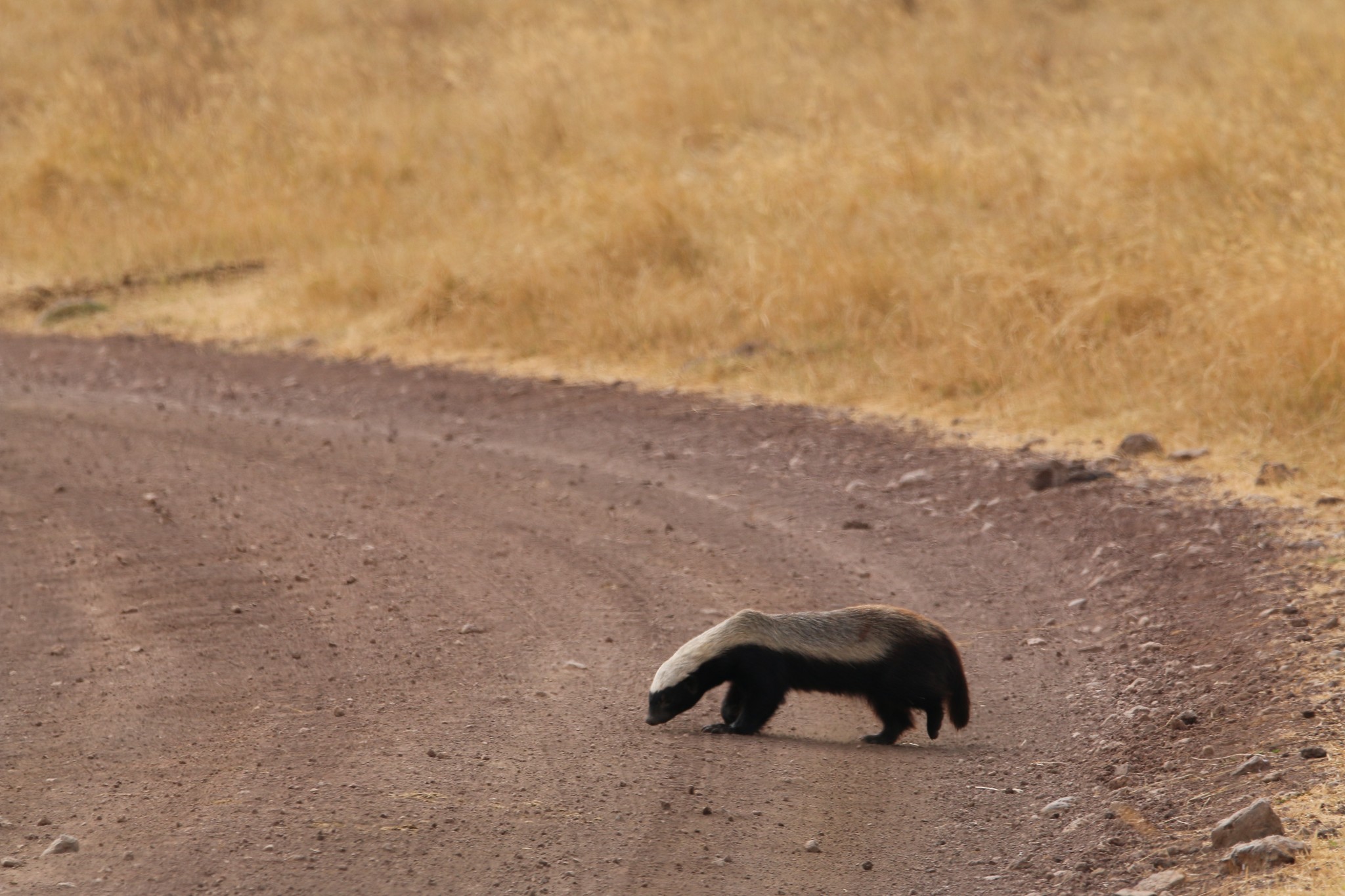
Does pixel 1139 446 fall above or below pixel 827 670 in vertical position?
below

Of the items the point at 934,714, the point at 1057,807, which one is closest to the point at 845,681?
the point at 934,714

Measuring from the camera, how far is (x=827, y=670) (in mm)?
4809

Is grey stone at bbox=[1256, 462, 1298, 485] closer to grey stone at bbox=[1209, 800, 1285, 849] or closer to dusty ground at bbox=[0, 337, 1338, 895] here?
dusty ground at bbox=[0, 337, 1338, 895]

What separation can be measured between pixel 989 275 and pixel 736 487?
10.5ft

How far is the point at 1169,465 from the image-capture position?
786cm

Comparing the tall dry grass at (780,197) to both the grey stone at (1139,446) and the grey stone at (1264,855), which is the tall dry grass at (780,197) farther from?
the grey stone at (1264,855)

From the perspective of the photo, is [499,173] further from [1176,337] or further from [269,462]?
[1176,337]

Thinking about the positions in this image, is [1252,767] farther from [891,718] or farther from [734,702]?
[734,702]

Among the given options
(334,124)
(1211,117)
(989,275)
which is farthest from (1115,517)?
(334,124)

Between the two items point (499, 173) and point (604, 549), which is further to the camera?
point (499, 173)

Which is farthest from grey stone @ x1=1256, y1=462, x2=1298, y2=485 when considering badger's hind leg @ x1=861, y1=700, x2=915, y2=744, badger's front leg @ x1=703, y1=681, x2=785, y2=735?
badger's front leg @ x1=703, y1=681, x2=785, y2=735

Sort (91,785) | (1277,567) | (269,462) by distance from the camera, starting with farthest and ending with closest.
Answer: (269,462) < (1277,567) < (91,785)

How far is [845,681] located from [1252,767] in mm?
1271

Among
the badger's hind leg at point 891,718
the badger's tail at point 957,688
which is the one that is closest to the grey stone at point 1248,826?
the badger's tail at point 957,688
